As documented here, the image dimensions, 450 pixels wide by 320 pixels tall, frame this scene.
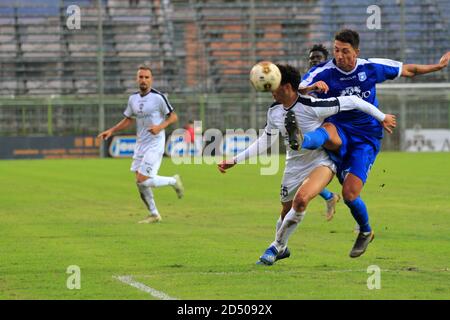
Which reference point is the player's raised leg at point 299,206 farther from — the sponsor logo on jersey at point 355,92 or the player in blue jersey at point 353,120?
the sponsor logo on jersey at point 355,92

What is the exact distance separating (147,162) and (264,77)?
23.9 feet

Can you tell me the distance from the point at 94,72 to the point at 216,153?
11.0 meters

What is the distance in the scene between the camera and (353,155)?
1087 centimetres

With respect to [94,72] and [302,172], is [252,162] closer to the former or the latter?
[94,72]

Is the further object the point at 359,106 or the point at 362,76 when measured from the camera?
the point at 362,76

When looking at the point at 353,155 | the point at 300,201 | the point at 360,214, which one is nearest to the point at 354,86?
the point at 353,155

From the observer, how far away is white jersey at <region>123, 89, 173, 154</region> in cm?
1681

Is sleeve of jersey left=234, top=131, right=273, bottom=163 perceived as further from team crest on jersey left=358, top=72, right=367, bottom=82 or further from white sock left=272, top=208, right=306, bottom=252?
team crest on jersey left=358, top=72, right=367, bottom=82

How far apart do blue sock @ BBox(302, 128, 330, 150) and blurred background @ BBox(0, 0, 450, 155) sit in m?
37.2

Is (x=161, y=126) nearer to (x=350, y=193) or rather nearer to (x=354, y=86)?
(x=354, y=86)

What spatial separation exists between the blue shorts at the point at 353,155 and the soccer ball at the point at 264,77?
1.41 m
